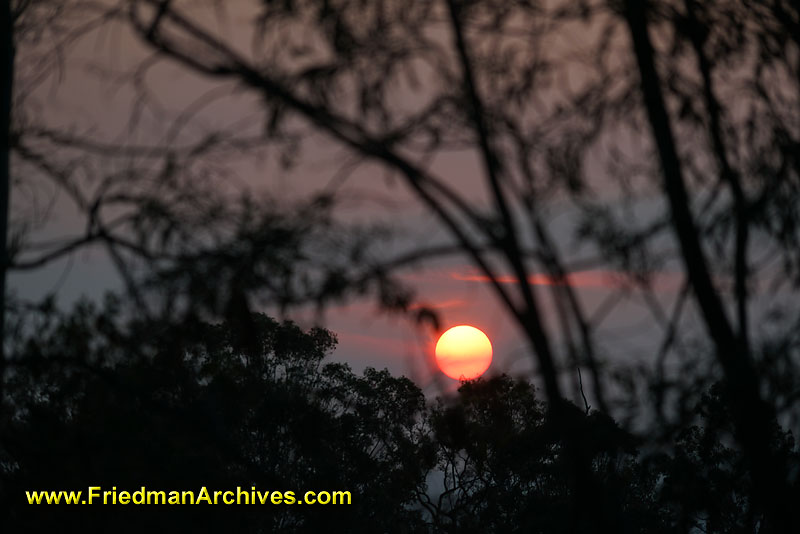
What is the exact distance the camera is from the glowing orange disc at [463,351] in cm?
535

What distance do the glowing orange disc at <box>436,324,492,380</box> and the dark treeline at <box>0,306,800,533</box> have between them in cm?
22

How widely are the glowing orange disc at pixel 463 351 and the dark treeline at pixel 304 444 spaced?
22 centimetres

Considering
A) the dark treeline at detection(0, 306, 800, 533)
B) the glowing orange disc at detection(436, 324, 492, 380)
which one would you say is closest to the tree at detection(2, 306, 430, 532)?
the dark treeline at detection(0, 306, 800, 533)

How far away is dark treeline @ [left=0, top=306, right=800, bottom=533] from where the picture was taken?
265 inches

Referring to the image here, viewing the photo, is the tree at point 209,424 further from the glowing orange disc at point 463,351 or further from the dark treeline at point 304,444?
the glowing orange disc at point 463,351

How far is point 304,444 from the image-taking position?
54.5ft

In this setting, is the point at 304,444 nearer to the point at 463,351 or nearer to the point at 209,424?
the point at 209,424

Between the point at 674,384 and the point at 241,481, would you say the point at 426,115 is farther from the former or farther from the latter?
the point at 241,481

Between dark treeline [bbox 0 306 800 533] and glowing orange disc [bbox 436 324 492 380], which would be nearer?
glowing orange disc [bbox 436 324 492 380]

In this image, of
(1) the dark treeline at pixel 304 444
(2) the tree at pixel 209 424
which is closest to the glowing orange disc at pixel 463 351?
(1) the dark treeline at pixel 304 444

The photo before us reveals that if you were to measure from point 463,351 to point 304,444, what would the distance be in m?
11.8

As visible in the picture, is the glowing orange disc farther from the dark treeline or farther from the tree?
the tree

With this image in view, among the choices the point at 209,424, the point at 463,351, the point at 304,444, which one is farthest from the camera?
the point at 304,444

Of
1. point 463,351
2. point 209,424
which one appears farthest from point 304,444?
point 463,351
